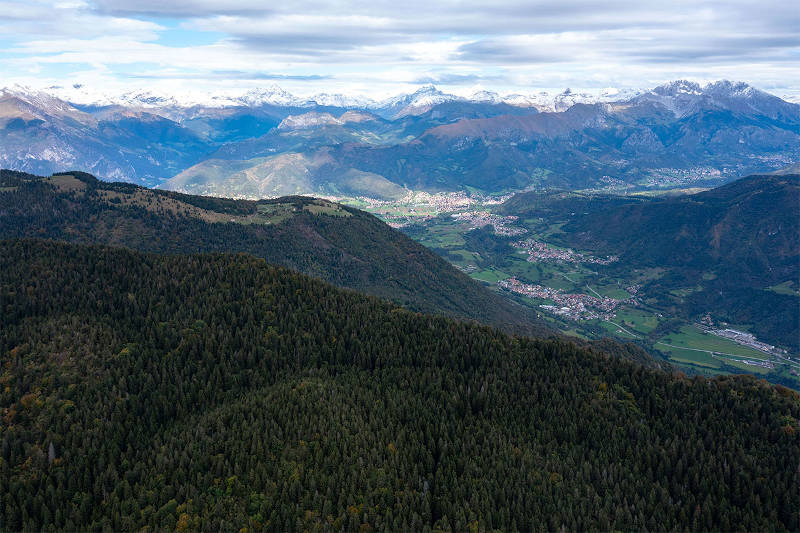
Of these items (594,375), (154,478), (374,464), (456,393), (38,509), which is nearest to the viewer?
(38,509)

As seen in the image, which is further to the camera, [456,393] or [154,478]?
[456,393]

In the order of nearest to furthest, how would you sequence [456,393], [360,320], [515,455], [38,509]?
[38,509] < [515,455] < [456,393] < [360,320]

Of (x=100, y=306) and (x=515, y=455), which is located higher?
(x=100, y=306)

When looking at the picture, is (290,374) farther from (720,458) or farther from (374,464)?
(720,458)

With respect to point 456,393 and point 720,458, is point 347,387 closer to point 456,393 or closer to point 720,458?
point 456,393

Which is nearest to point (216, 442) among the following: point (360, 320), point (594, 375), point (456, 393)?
point (456, 393)

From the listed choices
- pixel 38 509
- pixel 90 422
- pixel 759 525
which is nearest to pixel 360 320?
pixel 90 422
